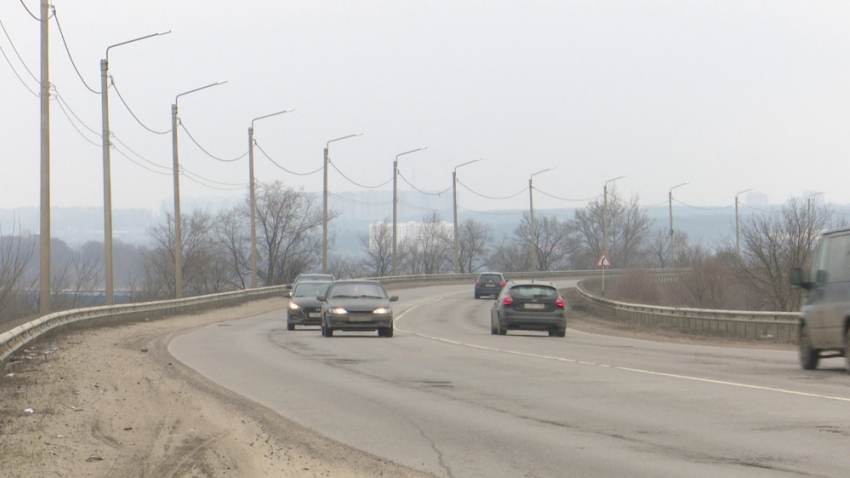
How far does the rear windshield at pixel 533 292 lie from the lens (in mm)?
28008

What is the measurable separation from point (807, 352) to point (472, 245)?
146m

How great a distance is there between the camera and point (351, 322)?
26141mm

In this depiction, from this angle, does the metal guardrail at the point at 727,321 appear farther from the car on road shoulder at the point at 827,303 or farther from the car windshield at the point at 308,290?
the car windshield at the point at 308,290

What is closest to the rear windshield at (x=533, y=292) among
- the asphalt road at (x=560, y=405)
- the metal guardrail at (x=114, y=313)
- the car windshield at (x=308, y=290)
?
the asphalt road at (x=560, y=405)

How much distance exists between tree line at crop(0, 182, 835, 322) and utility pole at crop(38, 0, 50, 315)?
3825 millimetres

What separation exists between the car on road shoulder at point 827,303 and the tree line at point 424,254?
22.5m

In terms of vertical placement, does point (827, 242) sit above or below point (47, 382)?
above

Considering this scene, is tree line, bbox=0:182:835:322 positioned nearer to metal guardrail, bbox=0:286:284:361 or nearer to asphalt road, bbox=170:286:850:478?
metal guardrail, bbox=0:286:284:361

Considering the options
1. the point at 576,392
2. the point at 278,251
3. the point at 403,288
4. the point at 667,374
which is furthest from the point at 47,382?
the point at 278,251

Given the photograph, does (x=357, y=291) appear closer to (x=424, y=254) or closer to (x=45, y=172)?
(x=45, y=172)

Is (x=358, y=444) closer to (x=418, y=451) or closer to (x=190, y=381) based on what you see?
(x=418, y=451)

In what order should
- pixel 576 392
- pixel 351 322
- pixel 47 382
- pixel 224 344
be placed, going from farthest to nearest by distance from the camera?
pixel 351 322
pixel 224 344
pixel 47 382
pixel 576 392

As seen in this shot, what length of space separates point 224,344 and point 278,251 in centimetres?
8568

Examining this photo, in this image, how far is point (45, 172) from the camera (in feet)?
87.2
